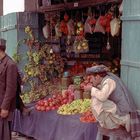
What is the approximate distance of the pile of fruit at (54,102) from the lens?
7.83m

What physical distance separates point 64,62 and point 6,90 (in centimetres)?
353

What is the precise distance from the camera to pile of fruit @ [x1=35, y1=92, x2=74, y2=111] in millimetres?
7832

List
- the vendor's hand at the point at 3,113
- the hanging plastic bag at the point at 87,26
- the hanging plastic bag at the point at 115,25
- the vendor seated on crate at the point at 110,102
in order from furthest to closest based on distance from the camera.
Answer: the hanging plastic bag at the point at 87,26 → the hanging plastic bag at the point at 115,25 → the vendor's hand at the point at 3,113 → the vendor seated on crate at the point at 110,102

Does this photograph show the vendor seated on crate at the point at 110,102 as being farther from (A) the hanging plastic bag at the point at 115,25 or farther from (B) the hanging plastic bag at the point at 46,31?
(B) the hanging plastic bag at the point at 46,31

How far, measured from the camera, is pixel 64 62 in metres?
9.82

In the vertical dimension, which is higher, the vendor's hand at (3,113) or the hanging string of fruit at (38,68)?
the hanging string of fruit at (38,68)

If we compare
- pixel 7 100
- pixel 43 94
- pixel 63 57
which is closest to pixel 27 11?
pixel 63 57

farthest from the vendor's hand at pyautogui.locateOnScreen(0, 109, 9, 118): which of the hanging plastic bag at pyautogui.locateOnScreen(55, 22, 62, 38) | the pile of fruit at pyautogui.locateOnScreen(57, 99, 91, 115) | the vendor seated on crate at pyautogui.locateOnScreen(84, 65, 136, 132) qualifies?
the hanging plastic bag at pyautogui.locateOnScreen(55, 22, 62, 38)

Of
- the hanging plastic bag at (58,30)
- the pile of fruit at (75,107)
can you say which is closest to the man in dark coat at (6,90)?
the pile of fruit at (75,107)

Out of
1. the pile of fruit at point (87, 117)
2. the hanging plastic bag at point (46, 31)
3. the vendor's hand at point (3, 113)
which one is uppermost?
the hanging plastic bag at point (46, 31)

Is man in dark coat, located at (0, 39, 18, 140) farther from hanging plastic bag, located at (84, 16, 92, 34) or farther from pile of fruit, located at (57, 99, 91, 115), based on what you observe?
hanging plastic bag, located at (84, 16, 92, 34)

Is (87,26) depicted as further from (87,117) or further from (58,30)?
(87,117)

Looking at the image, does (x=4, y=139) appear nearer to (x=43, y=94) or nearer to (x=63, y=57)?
(x=43, y=94)

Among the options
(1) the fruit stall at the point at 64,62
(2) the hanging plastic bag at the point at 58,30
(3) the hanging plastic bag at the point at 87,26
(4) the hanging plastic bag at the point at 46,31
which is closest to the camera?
(1) the fruit stall at the point at 64,62
